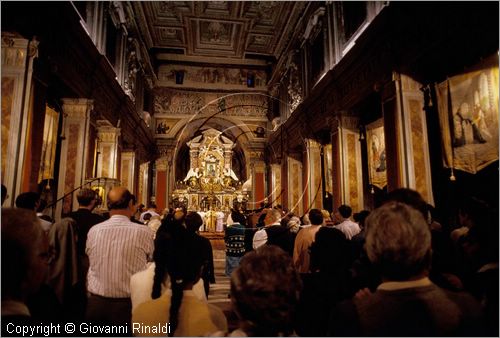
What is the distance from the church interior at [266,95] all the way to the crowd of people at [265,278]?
255 cm

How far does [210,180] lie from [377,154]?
12.4 metres

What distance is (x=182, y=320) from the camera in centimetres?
180

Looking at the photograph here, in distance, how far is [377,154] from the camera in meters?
7.43

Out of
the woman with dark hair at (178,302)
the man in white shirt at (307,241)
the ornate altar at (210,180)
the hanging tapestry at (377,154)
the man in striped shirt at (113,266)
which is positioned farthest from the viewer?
the ornate altar at (210,180)

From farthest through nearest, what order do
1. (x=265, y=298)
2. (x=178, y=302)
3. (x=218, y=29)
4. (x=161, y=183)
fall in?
(x=161, y=183) < (x=218, y=29) < (x=178, y=302) < (x=265, y=298)

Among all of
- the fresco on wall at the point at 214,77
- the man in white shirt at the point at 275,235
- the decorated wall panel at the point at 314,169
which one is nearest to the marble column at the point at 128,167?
the fresco on wall at the point at 214,77

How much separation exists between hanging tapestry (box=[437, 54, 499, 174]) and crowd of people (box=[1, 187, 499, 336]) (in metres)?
1.87

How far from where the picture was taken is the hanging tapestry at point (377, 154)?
7.18 m

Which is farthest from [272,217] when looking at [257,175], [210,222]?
[257,175]

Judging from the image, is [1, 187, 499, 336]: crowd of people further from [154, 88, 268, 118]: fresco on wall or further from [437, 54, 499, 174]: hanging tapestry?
[154, 88, 268, 118]: fresco on wall

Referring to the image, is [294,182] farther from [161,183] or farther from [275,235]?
[275,235]

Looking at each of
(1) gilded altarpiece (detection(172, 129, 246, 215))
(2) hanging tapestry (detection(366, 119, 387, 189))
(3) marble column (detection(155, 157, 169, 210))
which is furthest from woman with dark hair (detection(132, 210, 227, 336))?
(3) marble column (detection(155, 157, 169, 210))

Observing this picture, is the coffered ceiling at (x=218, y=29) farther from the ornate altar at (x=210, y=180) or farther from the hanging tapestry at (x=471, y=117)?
the hanging tapestry at (x=471, y=117)

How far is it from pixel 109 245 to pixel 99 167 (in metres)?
8.70
